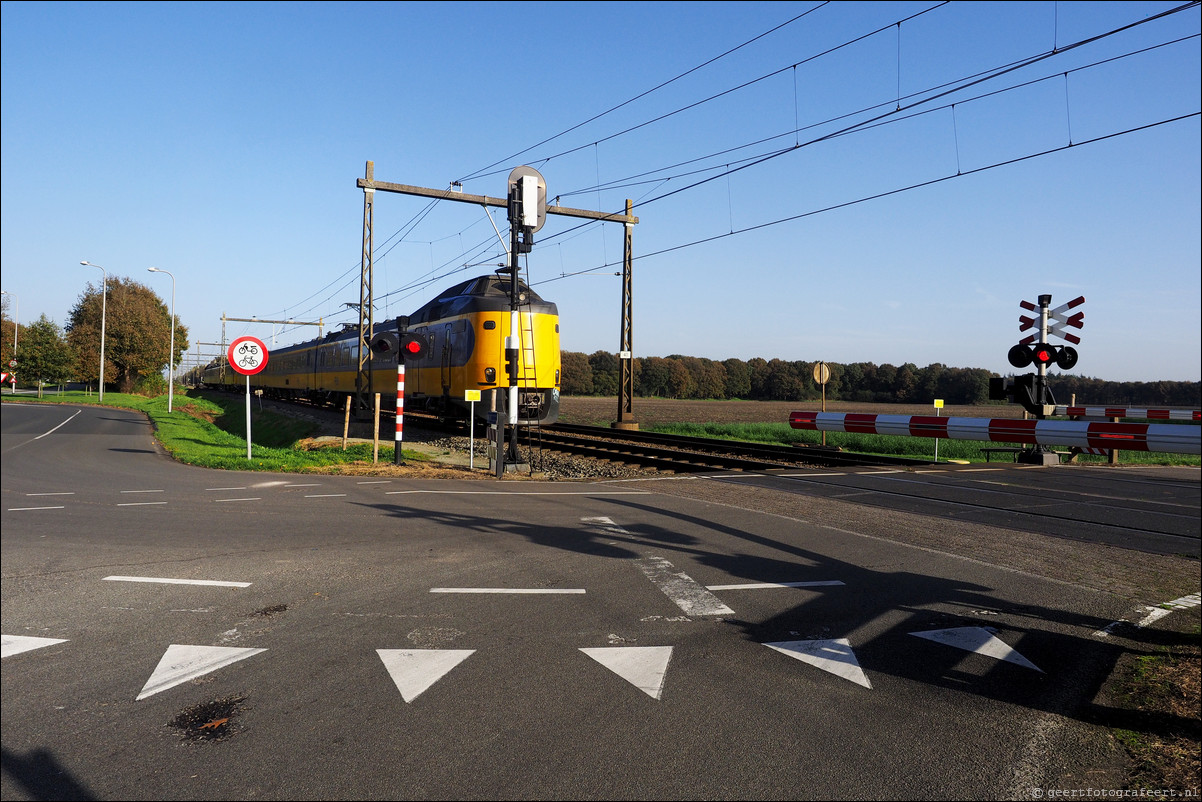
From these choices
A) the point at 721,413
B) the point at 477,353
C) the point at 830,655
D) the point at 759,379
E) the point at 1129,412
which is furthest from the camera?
the point at 759,379

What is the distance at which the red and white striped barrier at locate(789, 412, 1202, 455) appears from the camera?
7.27 ft

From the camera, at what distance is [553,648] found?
4465 mm

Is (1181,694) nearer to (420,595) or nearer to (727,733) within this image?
(727,733)

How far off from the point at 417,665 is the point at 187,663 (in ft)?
4.28

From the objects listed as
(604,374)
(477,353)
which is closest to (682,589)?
(477,353)

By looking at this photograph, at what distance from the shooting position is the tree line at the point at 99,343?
481 cm

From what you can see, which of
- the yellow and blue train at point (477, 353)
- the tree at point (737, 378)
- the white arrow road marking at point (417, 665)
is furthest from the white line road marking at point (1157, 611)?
the tree at point (737, 378)

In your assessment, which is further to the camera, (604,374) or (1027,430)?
(604,374)

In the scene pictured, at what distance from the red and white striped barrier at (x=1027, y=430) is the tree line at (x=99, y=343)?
4.70 m

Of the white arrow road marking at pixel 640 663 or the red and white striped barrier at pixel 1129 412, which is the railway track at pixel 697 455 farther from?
the red and white striped barrier at pixel 1129 412

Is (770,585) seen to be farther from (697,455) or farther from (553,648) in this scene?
(697,455)

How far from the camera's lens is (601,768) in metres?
3.10

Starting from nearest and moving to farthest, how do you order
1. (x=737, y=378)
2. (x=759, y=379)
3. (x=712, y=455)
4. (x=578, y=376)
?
(x=712, y=455) → (x=759, y=379) → (x=737, y=378) → (x=578, y=376)

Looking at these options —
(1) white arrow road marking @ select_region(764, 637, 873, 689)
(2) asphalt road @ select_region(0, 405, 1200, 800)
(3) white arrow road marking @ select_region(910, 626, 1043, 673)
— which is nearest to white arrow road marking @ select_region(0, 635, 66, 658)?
(2) asphalt road @ select_region(0, 405, 1200, 800)
